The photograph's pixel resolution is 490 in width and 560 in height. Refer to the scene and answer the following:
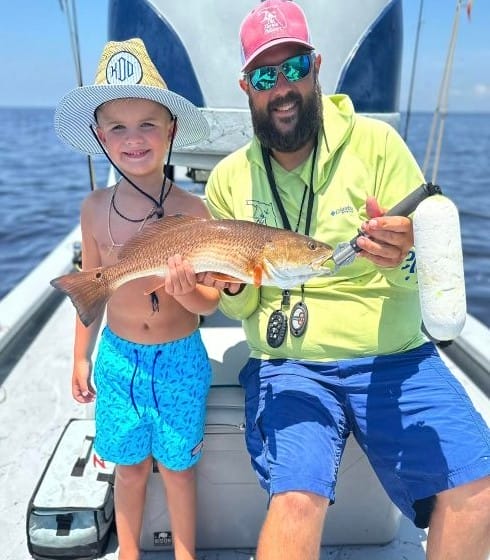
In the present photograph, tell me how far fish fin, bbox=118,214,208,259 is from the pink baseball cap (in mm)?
812

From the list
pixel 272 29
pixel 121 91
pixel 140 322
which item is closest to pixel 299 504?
pixel 140 322

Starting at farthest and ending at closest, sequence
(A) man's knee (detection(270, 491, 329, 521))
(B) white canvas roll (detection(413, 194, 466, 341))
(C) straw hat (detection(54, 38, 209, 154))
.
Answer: (C) straw hat (detection(54, 38, 209, 154)), (A) man's knee (detection(270, 491, 329, 521)), (B) white canvas roll (detection(413, 194, 466, 341))

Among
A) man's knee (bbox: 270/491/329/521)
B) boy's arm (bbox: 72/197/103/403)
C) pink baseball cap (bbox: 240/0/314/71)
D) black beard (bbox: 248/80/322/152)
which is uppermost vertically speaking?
pink baseball cap (bbox: 240/0/314/71)

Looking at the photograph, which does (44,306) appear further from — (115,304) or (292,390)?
(292,390)

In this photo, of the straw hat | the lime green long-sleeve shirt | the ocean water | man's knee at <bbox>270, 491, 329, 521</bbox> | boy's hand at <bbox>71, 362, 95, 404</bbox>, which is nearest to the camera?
man's knee at <bbox>270, 491, 329, 521</bbox>

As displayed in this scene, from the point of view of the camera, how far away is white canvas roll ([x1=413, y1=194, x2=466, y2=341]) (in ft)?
5.81

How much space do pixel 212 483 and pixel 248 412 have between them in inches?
15.6

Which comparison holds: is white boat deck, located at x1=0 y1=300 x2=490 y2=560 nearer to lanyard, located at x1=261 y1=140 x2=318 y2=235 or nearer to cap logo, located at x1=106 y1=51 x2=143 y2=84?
lanyard, located at x1=261 y1=140 x2=318 y2=235

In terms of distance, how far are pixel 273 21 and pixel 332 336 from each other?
133 centimetres

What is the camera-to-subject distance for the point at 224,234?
1948 mm

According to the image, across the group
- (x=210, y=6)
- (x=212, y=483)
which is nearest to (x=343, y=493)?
(x=212, y=483)

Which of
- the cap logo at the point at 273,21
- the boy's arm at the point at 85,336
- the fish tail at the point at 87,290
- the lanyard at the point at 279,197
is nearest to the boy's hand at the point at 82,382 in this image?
the boy's arm at the point at 85,336

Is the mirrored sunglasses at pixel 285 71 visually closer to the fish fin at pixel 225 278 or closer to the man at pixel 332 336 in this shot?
the man at pixel 332 336

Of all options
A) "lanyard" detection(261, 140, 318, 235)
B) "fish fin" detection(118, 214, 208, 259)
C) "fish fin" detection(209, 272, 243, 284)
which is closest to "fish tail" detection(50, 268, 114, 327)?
"fish fin" detection(118, 214, 208, 259)
